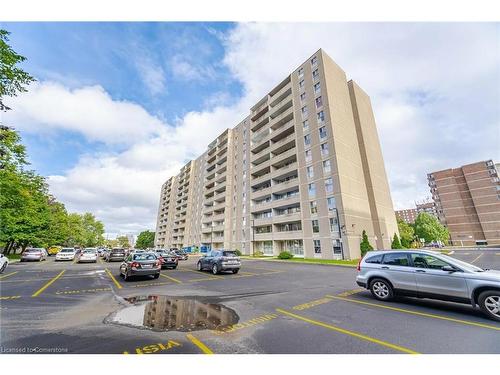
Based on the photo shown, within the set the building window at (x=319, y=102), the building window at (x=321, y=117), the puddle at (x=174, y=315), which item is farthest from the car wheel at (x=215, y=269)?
the building window at (x=319, y=102)

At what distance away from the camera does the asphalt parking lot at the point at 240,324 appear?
4.25 m

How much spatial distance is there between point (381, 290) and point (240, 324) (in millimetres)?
5336

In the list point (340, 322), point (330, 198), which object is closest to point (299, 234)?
point (330, 198)

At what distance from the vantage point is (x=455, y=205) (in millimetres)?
79750

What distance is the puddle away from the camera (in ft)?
18.0

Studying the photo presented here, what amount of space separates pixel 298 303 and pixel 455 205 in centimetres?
10158

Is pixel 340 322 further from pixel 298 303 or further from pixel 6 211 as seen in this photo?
pixel 6 211

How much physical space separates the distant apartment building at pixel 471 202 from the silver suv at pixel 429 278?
313ft

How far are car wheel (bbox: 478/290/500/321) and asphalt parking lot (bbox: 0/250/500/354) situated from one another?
0.29 m

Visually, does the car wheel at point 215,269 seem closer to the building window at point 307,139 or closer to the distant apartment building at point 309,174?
the distant apartment building at point 309,174

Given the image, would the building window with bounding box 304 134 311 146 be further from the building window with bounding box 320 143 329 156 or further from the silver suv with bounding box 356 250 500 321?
the silver suv with bounding box 356 250 500 321

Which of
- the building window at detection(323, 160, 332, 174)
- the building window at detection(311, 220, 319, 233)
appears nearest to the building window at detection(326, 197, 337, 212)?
the building window at detection(311, 220, 319, 233)

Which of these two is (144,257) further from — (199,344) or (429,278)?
(429,278)

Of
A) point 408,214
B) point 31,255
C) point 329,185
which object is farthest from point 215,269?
point 408,214
